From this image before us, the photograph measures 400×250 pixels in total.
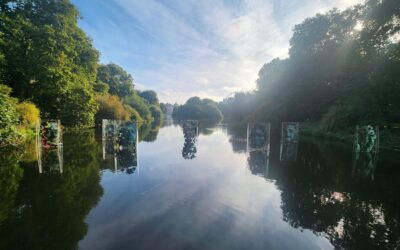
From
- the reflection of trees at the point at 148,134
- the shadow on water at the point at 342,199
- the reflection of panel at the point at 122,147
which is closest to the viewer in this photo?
the shadow on water at the point at 342,199

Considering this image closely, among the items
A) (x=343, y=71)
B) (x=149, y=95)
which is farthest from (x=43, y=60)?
(x=149, y=95)

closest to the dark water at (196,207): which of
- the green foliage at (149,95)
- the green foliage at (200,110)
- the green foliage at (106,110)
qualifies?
the green foliage at (106,110)

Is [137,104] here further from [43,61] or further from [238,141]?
[238,141]

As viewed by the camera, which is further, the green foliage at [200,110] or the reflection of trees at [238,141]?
the green foliage at [200,110]

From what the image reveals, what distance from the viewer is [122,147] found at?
1788cm

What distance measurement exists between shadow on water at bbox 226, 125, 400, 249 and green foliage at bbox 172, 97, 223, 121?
4384 inches

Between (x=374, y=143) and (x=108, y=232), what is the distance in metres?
21.0

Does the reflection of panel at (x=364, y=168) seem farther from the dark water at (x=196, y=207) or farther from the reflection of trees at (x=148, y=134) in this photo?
the reflection of trees at (x=148, y=134)

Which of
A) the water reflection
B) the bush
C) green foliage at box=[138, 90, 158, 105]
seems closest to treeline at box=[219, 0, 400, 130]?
the water reflection

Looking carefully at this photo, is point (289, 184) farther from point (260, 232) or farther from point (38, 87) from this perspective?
point (38, 87)

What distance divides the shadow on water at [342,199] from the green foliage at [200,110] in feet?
365

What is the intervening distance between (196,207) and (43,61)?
82.1 feet

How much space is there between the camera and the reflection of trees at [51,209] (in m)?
4.43

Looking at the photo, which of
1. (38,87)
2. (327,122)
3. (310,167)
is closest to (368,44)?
(327,122)
